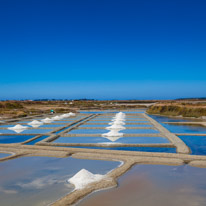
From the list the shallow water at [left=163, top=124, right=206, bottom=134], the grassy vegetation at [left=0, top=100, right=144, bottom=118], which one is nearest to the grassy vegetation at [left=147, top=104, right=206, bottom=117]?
the shallow water at [left=163, top=124, right=206, bottom=134]

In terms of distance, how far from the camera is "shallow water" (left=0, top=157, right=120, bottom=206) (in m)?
3.30

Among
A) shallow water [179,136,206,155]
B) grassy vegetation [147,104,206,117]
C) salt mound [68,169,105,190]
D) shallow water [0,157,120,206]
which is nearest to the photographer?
shallow water [0,157,120,206]

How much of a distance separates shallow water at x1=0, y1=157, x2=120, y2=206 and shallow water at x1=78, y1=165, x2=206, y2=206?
22.6 inches

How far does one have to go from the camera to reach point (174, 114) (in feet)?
56.2

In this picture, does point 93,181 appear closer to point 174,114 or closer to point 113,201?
point 113,201

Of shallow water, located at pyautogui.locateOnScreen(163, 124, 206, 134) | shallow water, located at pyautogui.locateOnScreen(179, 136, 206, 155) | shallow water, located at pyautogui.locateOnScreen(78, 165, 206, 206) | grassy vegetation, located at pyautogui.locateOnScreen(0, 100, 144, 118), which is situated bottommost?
shallow water, located at pyautogui.locateOnScreen(78, 165, 206, 206)

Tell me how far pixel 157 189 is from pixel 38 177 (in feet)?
7.15

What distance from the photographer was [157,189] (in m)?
3.55

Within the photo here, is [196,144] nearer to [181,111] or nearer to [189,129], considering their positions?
[189,129]

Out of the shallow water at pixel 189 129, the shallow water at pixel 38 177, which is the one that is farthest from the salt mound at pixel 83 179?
the shallow water at pixel 189 129

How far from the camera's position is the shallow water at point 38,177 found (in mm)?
3297

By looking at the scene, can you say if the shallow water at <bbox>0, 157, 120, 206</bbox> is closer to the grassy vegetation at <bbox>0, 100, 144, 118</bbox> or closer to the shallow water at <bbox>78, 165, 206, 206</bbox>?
the shallow water at <bbox>78, 165, 206, 206</bbox>

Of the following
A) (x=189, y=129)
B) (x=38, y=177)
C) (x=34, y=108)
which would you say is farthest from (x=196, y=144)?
(x=34, y=108)

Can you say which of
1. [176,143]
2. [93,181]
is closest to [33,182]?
[93,181]
